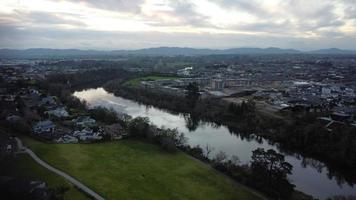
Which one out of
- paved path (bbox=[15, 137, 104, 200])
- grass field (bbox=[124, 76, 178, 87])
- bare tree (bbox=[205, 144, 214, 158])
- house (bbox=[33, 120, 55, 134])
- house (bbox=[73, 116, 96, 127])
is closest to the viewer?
paved path (bbox=[15, 137, 104, 200])

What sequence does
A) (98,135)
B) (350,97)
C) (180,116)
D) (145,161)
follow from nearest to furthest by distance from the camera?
1. (145,161)
2. (98,135)
3. (180,116)
4. (350,97)

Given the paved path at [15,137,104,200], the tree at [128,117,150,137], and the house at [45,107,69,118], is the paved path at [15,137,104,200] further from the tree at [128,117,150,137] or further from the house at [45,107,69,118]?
the house at [45,107,69,118]

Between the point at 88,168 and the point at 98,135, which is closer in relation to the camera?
the point at 88,168

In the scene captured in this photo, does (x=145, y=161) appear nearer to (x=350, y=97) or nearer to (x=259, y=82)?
(x=350, y=97)

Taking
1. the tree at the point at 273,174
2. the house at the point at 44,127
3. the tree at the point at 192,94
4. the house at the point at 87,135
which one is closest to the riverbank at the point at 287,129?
the tree at the point at 192,94

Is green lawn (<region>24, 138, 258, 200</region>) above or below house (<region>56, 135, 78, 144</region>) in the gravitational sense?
below

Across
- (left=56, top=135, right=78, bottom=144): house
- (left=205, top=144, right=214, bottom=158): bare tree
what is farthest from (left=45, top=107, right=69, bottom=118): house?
(left=205, top=144, right=214, bottom=158): bare tree

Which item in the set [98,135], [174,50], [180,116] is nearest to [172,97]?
[180,116]

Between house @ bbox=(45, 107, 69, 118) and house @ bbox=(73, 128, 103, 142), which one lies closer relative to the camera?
house @ bbox=(73, 128, 103, 142)
